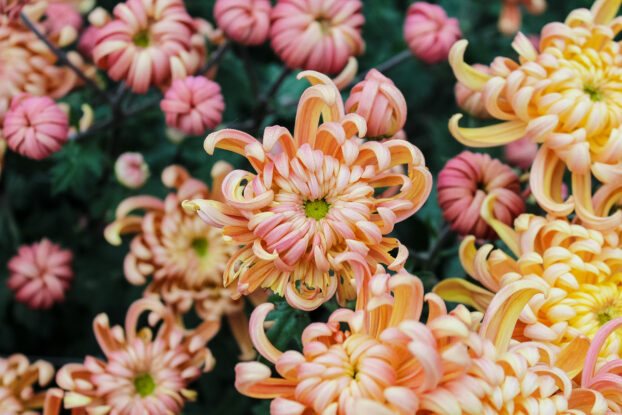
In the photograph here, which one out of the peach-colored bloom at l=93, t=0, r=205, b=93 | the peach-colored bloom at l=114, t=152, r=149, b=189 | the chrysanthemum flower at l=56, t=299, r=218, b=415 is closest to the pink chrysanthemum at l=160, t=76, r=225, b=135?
the peach-colored bloom at l=93, t=0, r=205, b=93

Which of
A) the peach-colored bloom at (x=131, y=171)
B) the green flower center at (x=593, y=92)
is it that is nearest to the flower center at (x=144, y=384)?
the peach-colored bloom at (x=131, y=171)

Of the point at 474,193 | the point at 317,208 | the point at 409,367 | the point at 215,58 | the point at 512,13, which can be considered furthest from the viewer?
the point at 512,13

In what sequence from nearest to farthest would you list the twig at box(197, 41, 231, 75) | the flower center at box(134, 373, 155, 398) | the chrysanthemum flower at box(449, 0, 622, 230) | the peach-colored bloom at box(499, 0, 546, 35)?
the chrysanthemum flower at box(449, 0, 622, 230) < the flower center at box(134, 373, 155, 398) < the twig at box(197, 41, 231, 75) < the peach-colored bloom at box(499, 0, 546, 35)

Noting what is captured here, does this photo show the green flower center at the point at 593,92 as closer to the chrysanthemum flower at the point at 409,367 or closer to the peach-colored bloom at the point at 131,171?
the chrysanthemum flower at the point at 409,367

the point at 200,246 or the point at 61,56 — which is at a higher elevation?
the point at 61,56

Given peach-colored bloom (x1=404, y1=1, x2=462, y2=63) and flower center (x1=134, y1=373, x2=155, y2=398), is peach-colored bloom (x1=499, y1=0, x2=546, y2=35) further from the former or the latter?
flower center (x1=134, y1=373, x2=155, y2=398)

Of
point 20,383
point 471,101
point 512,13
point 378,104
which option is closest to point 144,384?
point 20,383

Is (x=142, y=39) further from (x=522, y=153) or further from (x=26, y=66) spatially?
(x=522, y=153)

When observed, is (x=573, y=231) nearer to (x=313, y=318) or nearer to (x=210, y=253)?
(x=313, y=318)
